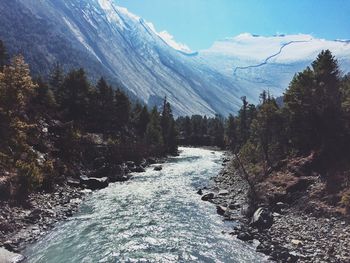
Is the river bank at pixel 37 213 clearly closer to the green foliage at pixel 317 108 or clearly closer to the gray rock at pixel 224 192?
the gray rock at pixel 224 192

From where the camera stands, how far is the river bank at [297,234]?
3015 centimetres

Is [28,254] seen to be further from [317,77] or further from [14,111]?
[317,77]

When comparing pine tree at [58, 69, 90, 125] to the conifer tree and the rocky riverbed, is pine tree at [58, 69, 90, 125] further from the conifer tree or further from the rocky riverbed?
the rocky riverbed

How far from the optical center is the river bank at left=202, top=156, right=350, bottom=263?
3015cm

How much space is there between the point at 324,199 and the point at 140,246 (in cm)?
1880

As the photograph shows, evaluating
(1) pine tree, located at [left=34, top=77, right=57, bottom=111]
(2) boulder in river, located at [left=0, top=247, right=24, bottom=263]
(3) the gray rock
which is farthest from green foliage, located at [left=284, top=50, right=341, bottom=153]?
(1) pine tree, located at [left=34, top=77, right=57, bottom=111]

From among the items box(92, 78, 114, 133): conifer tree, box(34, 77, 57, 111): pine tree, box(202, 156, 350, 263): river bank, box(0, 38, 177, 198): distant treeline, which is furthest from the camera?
box(92, 78, 114, 133): conifer tree

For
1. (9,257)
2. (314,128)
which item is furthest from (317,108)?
(9,257)

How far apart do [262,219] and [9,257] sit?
76.6 ft

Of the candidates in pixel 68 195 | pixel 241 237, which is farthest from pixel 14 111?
pixel 241 237

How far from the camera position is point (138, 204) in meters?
49.6

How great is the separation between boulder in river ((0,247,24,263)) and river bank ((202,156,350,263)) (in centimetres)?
1892

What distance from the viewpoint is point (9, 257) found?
29.6 metres

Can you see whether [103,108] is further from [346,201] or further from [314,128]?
[346,201]
